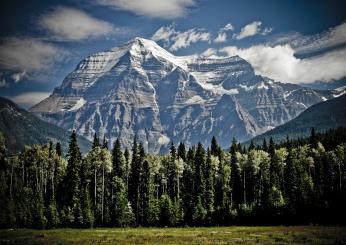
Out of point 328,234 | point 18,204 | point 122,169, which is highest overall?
point 122,169

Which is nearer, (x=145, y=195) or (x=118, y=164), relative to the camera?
(x=145, y=195)

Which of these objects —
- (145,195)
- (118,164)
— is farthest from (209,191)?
(118,164)

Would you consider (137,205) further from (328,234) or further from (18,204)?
(328,234)

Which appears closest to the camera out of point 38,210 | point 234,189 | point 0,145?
point 38,210

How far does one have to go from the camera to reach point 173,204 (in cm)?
13012

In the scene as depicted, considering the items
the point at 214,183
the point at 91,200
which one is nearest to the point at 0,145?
the point at 91,200

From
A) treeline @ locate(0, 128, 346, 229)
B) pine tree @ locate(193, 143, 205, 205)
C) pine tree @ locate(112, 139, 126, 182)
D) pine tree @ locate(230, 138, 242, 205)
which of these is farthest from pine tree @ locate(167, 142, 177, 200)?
pine tree @ locate(230, 138, 242, 205)

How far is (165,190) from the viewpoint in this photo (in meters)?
152

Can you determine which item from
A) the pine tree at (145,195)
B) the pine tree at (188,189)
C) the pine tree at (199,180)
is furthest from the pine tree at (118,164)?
the pine tree at (199,180)

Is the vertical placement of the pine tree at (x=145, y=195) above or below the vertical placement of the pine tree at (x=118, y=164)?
below

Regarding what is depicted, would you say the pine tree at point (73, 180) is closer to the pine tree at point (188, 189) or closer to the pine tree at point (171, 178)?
the pine tree at point (188, 189)

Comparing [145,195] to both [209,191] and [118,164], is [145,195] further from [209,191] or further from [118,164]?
[209,191]

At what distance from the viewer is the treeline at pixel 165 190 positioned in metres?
119

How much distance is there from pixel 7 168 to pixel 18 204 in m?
22.7
